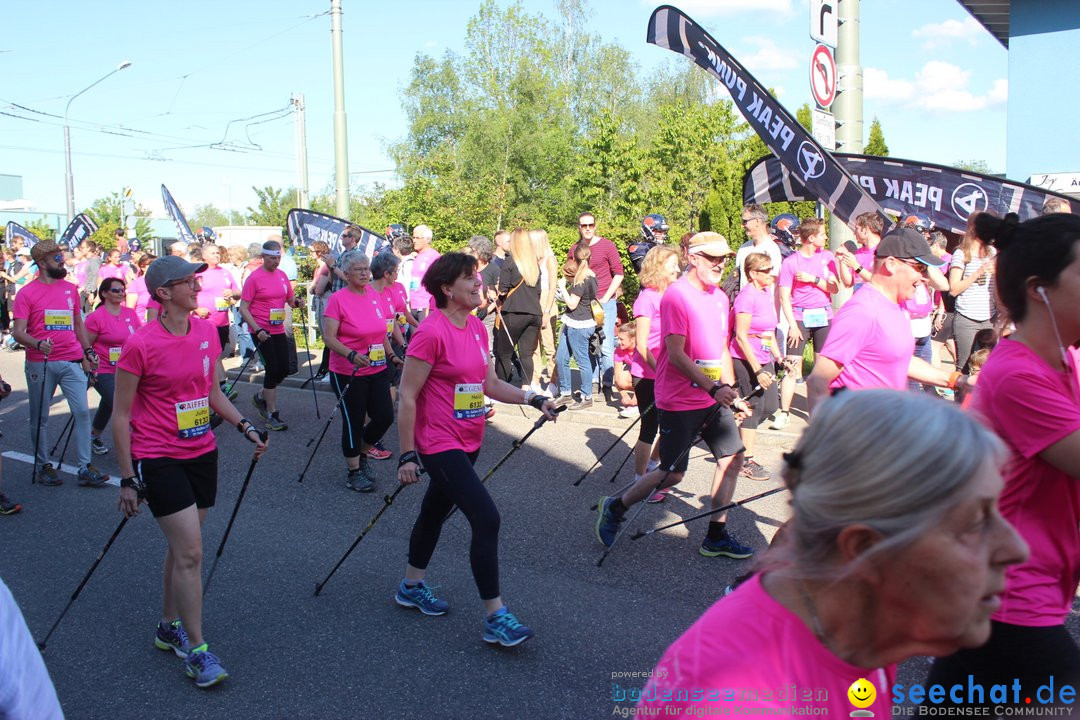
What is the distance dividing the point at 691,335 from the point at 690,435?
0.61m

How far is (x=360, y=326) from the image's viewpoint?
7.65 metres

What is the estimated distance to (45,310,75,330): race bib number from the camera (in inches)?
300

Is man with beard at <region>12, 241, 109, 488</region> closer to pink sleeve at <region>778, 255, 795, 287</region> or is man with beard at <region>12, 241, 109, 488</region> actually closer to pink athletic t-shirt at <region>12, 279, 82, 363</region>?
pink athletic t-shirt at <region>12, 279, 82, 363</region>

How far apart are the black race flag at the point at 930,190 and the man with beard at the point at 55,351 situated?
6.39 metres

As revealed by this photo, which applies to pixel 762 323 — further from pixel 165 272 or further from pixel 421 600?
pixel 165 272

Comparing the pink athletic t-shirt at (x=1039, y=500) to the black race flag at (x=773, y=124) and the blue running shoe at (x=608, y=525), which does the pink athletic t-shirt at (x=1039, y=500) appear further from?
the black race flag at (x=773, y=124)

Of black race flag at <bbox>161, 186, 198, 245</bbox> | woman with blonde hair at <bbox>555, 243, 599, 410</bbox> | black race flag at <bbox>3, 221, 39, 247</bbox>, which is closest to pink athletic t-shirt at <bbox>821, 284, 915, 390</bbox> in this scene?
woman with blonde hair at <bbox>555, 243, 599, 410</bbox>

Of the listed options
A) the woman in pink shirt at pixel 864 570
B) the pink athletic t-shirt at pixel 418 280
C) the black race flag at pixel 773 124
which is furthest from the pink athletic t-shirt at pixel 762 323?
the woman in pink shirt at pixel 864 570

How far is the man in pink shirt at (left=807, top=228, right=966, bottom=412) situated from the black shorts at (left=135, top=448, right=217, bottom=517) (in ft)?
9.71

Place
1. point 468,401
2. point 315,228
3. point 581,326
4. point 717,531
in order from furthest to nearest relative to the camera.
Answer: point 315,228 < point 581,326 < point 717,531 < point 468,401

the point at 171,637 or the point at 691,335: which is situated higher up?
the point at 691,335

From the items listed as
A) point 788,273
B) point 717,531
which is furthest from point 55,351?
point 788,273

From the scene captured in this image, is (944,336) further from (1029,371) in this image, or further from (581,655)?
(1029,371)

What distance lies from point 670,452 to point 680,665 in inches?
160
